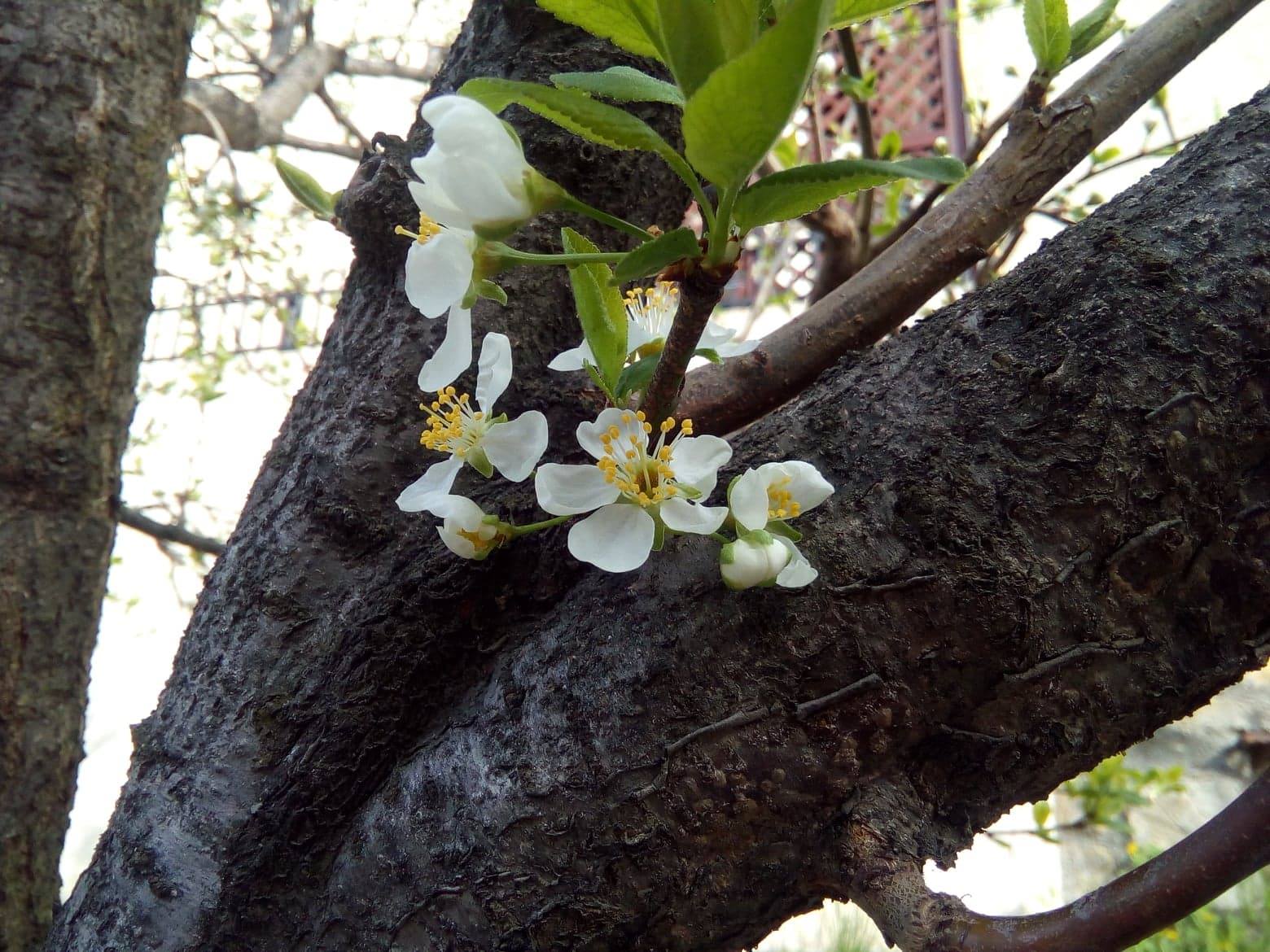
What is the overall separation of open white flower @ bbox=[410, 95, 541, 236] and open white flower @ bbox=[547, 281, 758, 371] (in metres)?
0.11

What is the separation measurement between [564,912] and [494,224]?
40 centimetres

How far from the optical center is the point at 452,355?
1.90ft

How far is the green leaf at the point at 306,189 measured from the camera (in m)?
0.87

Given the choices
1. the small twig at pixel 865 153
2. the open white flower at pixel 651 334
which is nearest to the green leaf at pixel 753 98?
the open white flower at pixel 651 334

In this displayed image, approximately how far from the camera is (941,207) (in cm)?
81

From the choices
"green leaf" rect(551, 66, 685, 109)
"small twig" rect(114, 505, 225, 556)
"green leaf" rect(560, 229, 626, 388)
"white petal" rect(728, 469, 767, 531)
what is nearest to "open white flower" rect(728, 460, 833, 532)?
"white petal" rect(728, 469, 767, 531)

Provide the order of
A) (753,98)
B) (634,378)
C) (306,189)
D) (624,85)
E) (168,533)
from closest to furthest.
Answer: (753,98)
(624,85)
(634,378)
(306,189)
(168,533)

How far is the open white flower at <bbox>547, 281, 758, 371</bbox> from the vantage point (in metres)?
0.64

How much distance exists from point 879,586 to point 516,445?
253 millimetres

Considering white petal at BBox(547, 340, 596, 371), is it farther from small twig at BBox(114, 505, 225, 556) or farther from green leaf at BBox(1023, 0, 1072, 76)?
small twig at BBox(114, 505, 225, 556)

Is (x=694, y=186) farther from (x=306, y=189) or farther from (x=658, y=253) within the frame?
(x=306, y=189)

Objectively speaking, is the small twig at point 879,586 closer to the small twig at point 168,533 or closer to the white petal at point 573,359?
the white petal at point 573,359

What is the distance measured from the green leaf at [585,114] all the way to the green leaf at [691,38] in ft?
0.10

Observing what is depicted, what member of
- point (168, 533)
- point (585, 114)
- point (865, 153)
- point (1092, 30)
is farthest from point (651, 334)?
point (168, 533)
